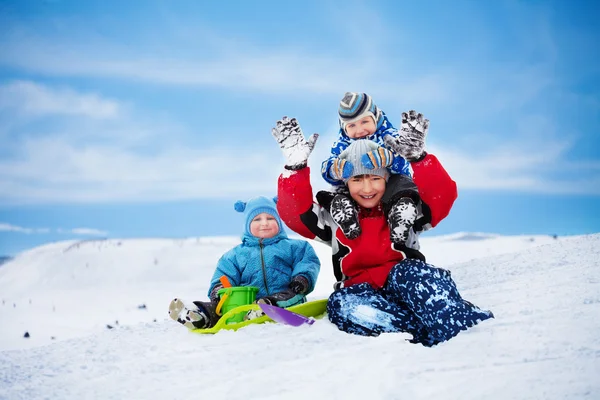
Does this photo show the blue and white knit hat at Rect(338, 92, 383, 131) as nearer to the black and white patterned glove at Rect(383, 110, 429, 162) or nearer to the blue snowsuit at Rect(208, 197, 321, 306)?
the black and white patterned glove at Rect(383, 110, 429, 162)

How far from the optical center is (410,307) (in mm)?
2977

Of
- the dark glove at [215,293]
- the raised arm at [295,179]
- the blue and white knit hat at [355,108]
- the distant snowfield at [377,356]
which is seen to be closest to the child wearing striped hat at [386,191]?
the blue and white knit hat at [355,108]

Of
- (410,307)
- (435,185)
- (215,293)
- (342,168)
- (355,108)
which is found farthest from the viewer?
(215,293)

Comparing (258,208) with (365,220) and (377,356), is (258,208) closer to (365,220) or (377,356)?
(365,220)

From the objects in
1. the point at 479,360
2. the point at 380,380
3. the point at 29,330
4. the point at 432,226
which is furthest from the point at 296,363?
the point at 29,330

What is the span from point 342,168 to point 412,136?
441 mm

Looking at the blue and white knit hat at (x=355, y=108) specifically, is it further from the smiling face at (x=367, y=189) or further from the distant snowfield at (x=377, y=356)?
the distant snowfield at (x=377, y=356)

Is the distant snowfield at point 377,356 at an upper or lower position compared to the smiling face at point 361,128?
lower

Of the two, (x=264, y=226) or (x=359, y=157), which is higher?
(x=359, y=157)

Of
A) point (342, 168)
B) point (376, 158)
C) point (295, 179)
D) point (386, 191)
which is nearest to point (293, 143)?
point (295, 179)

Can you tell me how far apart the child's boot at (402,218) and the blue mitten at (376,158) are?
0.77 feet

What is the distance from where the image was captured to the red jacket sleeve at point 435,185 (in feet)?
10.1

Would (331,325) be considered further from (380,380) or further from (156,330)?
(156,330)

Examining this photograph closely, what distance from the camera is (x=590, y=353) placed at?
223 centimetres
